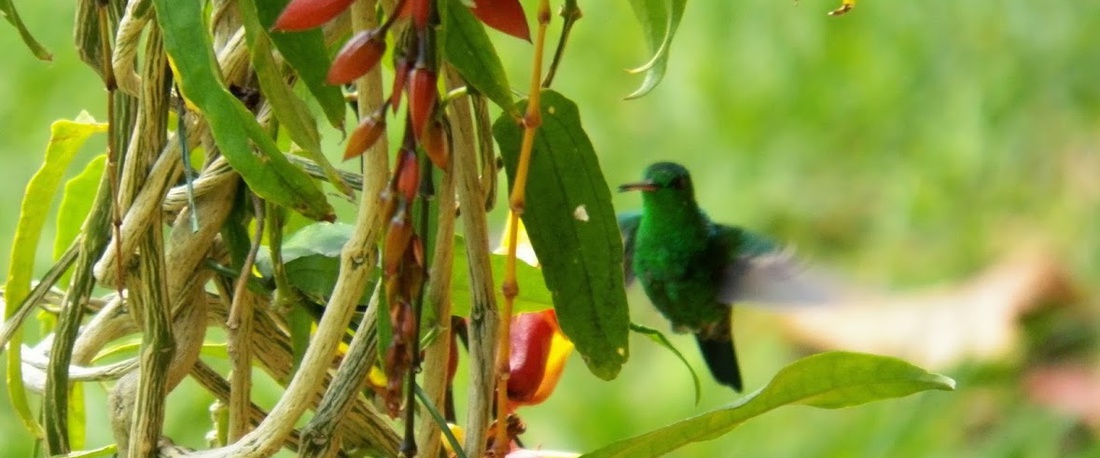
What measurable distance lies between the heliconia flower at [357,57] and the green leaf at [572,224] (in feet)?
0.51

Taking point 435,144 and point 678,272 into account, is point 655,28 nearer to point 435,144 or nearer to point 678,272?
point 435,144

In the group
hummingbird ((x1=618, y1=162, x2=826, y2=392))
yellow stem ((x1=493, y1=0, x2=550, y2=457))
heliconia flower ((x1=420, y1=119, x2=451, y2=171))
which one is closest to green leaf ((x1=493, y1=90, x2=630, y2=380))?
yellow stem ((x1=493, y1=0, x2=550, y2=457))

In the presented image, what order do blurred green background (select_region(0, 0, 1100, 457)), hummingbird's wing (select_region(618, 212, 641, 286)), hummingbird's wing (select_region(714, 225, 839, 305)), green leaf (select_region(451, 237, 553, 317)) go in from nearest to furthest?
green leaf (select_region(451, 237, 553, 317)) → hummingbird's wing (select_region(714, 225, 839, 305)) → hummingbird's wing (select_region(618, 212, 641, 286)) → blurred green background (select_region(0, 0, 1100, 457))

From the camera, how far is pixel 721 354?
1.14 metres

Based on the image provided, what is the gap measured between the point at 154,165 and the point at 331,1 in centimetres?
15

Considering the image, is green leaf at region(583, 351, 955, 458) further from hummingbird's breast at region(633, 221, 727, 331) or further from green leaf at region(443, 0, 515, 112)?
hummingbird's breast at region(633, 221, 727, 331)

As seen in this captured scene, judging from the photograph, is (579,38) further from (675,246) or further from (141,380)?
(141,380)

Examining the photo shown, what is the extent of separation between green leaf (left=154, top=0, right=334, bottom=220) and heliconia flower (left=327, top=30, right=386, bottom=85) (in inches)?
2.9

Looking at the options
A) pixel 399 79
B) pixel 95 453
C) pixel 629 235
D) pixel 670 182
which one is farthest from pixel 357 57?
pixel 629 235

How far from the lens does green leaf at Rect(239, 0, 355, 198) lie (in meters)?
0.44

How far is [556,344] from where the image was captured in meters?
0.65

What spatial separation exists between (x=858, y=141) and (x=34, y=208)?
A: 5.73 feet

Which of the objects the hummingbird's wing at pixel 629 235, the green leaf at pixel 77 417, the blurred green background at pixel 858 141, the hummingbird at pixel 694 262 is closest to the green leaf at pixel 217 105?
the green leaf at pixel 77 417

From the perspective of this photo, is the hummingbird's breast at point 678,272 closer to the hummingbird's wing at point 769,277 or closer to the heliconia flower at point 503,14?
the hummingbird's wing at point 769,277
